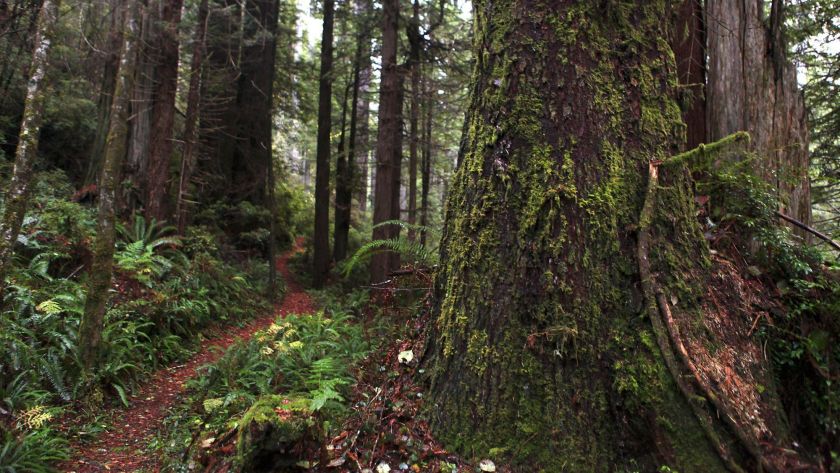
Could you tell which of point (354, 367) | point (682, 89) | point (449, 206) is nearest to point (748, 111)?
point (682, 89)

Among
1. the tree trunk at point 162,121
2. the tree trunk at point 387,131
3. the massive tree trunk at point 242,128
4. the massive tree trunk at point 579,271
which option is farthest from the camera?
the massive tree trunk at point 242,128

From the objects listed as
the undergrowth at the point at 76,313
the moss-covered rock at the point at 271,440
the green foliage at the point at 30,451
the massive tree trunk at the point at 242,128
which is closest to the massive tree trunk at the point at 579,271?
the moss-covered rock at the point at 271,440

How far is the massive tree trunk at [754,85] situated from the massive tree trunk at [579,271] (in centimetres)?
172

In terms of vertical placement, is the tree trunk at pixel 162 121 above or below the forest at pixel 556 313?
above

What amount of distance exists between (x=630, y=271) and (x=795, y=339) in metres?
1.15

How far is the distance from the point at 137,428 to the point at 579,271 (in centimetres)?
466

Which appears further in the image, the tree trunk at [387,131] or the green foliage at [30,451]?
the tree trunk at [387,131]

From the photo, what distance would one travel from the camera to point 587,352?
2.57 metres

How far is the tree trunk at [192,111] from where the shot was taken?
1063cm

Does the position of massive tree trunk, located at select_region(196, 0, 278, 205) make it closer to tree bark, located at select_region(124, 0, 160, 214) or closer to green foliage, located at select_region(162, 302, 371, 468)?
tree bark, located at select_region(124, 0, 160, 214)

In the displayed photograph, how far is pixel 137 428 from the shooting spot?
475 centimetres

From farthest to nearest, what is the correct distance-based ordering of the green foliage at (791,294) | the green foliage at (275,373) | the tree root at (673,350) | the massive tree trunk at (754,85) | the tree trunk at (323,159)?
the tree trunk at (323,159), the massive tree trunk at (754,85), the green foliage at (275,373), the green foliage at (791,294), the tree root at (673,350)

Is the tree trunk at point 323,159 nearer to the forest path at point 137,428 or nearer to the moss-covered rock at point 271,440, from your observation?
the forest path at point 137,428

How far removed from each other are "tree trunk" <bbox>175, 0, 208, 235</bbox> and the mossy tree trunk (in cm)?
930
